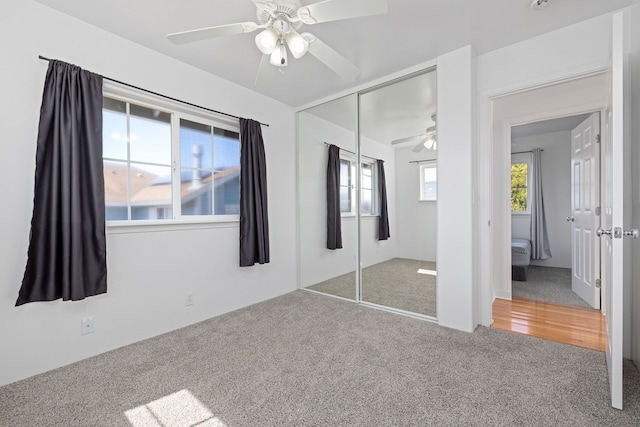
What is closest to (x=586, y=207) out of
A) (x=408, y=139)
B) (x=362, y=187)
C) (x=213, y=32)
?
(x=408, y=139)

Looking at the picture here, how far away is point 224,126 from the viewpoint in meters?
3.05

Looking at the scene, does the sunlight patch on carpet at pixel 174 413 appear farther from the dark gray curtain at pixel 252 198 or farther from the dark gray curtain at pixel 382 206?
the dark gray curtain at pixel 382 206

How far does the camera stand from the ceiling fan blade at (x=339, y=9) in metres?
1.37

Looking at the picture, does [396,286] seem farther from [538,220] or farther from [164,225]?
[538,220]

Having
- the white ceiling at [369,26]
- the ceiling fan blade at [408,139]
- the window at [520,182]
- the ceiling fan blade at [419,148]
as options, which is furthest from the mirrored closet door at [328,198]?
the window at [520,182]

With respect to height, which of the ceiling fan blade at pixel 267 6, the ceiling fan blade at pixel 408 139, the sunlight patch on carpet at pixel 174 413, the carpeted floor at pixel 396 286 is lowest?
the sunlight patch on carpet at pixel 174 413

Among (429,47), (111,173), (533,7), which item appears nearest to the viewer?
(533,7)

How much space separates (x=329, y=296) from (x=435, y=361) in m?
1.67

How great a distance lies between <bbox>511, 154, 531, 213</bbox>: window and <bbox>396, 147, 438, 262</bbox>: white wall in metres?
3.45

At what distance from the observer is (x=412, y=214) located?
3.14 meters

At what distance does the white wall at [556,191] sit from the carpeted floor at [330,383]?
144 inches

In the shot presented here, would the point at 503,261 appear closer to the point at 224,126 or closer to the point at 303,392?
the point at 303,392

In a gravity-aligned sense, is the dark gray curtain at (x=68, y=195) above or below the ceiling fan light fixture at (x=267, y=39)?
below

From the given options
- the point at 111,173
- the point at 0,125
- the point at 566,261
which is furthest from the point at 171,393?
the point at 566,261
